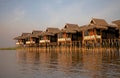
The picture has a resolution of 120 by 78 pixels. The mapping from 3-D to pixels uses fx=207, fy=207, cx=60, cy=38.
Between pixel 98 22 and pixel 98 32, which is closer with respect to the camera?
pixel 98 32

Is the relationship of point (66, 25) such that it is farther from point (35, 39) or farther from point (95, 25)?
point (35, 39)

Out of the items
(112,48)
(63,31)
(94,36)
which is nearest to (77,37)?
(63,31)

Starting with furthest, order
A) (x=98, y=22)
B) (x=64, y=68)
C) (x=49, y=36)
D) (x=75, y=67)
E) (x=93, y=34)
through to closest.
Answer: (x=49, y=36) → (x=98, y=22) → (x=93, y=34) → (x=75, y=67) → (x=64, y=68)

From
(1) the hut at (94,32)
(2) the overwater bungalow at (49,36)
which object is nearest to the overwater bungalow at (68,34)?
(1) the hut at (94,32)

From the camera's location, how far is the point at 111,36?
45000mm

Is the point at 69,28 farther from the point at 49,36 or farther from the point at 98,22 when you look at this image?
the point at 49,36

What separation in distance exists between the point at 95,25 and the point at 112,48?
19.4 ft

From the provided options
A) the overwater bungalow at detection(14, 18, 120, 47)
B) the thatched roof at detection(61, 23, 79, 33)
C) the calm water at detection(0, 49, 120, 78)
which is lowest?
the calm water at detection(0, 49, 120, 78)

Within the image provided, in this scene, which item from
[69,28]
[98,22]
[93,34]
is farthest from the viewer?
[69,28]

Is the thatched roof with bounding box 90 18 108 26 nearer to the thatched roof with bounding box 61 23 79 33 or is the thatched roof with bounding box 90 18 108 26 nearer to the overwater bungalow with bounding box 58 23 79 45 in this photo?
the thatched roof with bounding box 61 23 79 33

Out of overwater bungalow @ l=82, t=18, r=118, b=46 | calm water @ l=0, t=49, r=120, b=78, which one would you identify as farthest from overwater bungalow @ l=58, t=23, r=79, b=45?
calm water @ l=0, t=49, r=120, b=78

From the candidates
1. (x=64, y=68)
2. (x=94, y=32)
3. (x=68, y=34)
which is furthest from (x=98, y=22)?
(x=64, y=68)

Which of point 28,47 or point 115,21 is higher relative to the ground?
point 115,21

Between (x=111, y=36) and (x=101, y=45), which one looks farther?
(x=111, y=36)
